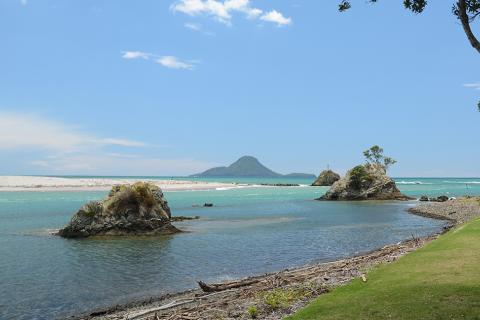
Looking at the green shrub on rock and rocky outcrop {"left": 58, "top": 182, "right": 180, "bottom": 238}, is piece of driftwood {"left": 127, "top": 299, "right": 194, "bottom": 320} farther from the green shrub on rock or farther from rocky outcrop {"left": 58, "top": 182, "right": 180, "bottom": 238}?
the green shrub on rock

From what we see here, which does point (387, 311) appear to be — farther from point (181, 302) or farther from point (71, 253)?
point (71, 253)

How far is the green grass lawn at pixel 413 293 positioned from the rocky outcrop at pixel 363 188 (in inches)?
3148

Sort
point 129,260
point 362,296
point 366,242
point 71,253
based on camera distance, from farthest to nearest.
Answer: point 366,242 < point 71,253 < point 129,260 < point 362,296

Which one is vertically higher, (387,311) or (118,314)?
(387,311)

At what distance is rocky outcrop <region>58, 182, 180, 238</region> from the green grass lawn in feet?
84.4

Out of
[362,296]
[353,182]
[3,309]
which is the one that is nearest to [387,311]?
[362,296]

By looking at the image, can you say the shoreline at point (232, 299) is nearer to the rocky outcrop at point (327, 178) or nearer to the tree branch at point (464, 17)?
the tree branch at point (464, 17)

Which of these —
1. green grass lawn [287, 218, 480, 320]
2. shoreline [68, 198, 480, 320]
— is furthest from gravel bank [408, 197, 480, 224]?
green grass lawn [287, 218, 480, 320]

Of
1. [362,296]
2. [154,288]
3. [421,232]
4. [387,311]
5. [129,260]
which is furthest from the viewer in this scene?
[421,232]

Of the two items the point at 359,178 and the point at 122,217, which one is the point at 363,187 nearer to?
the point at 359,178

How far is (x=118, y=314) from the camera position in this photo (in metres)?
16.8

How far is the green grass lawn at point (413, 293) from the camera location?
11.9m

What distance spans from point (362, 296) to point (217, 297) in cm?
605

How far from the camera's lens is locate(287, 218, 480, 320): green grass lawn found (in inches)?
469
